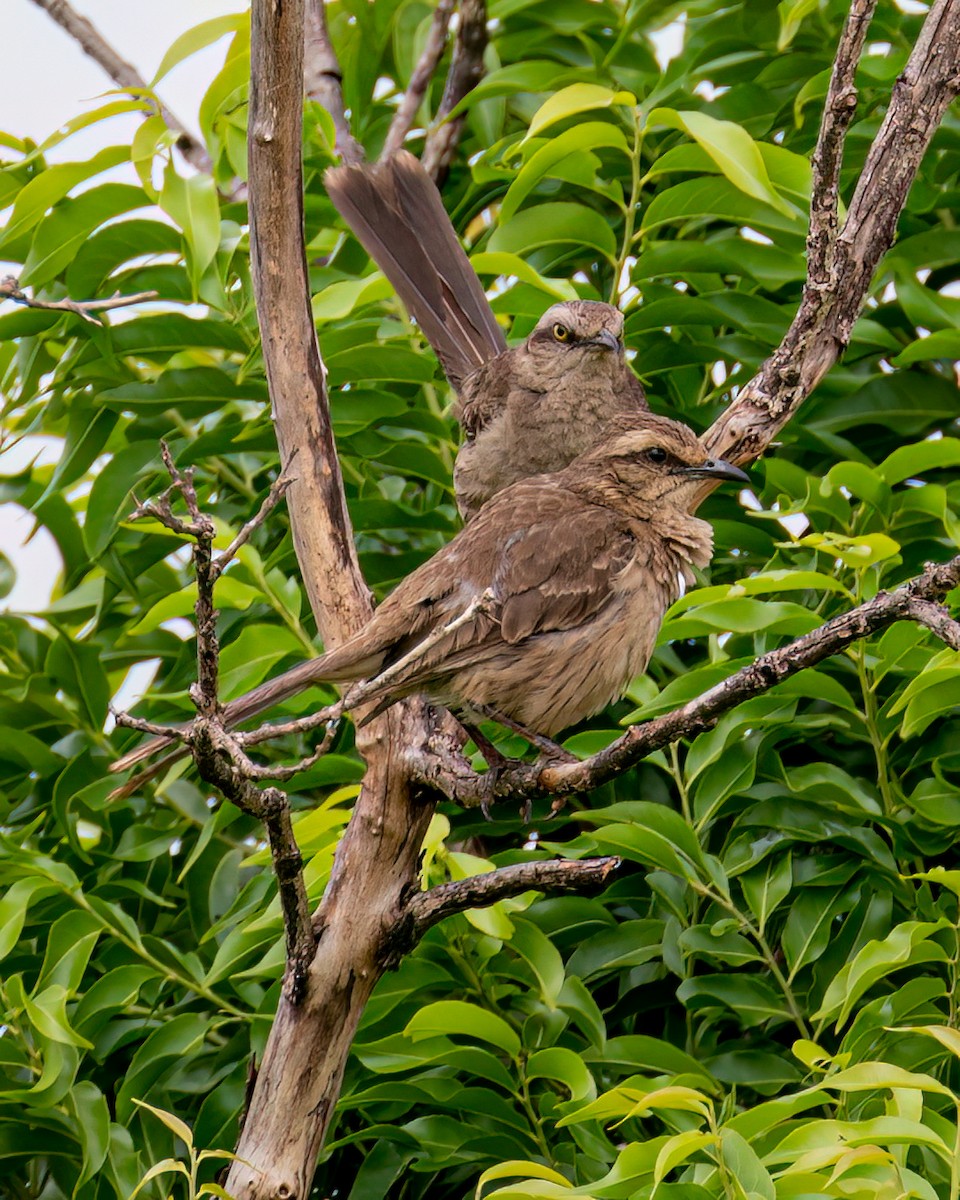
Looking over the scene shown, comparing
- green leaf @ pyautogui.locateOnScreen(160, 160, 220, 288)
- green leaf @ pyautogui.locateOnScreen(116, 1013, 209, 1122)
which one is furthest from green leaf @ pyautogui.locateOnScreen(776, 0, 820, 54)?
green leaf @ pyautogui.locateOnScreen(116, 1013, 209, 1122)

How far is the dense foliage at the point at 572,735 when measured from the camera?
2.96 meters

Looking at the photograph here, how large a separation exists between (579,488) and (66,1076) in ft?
6.14

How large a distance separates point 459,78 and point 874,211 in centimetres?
199

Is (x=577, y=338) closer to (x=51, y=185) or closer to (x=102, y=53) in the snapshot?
(x=51, y=185)

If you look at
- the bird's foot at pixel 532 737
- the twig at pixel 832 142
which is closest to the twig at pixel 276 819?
the bird's foot at pixel 532 737

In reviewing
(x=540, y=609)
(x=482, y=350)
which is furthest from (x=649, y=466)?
(x=482, y=350)

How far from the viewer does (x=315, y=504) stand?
3389mm

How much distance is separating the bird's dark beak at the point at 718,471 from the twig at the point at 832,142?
47 centimetres

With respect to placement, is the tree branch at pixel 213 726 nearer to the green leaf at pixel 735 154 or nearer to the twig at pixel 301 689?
the twig at pixel 301 689

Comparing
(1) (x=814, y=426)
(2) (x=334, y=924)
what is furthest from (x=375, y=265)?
(2) (x=334, y=924)

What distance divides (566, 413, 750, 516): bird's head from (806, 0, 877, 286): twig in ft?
1.73

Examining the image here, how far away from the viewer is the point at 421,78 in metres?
4.76

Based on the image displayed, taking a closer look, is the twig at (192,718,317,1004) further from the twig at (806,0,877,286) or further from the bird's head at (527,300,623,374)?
→ the bird's head at (527,300,623,374)

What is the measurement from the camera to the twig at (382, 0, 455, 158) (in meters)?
4.63
